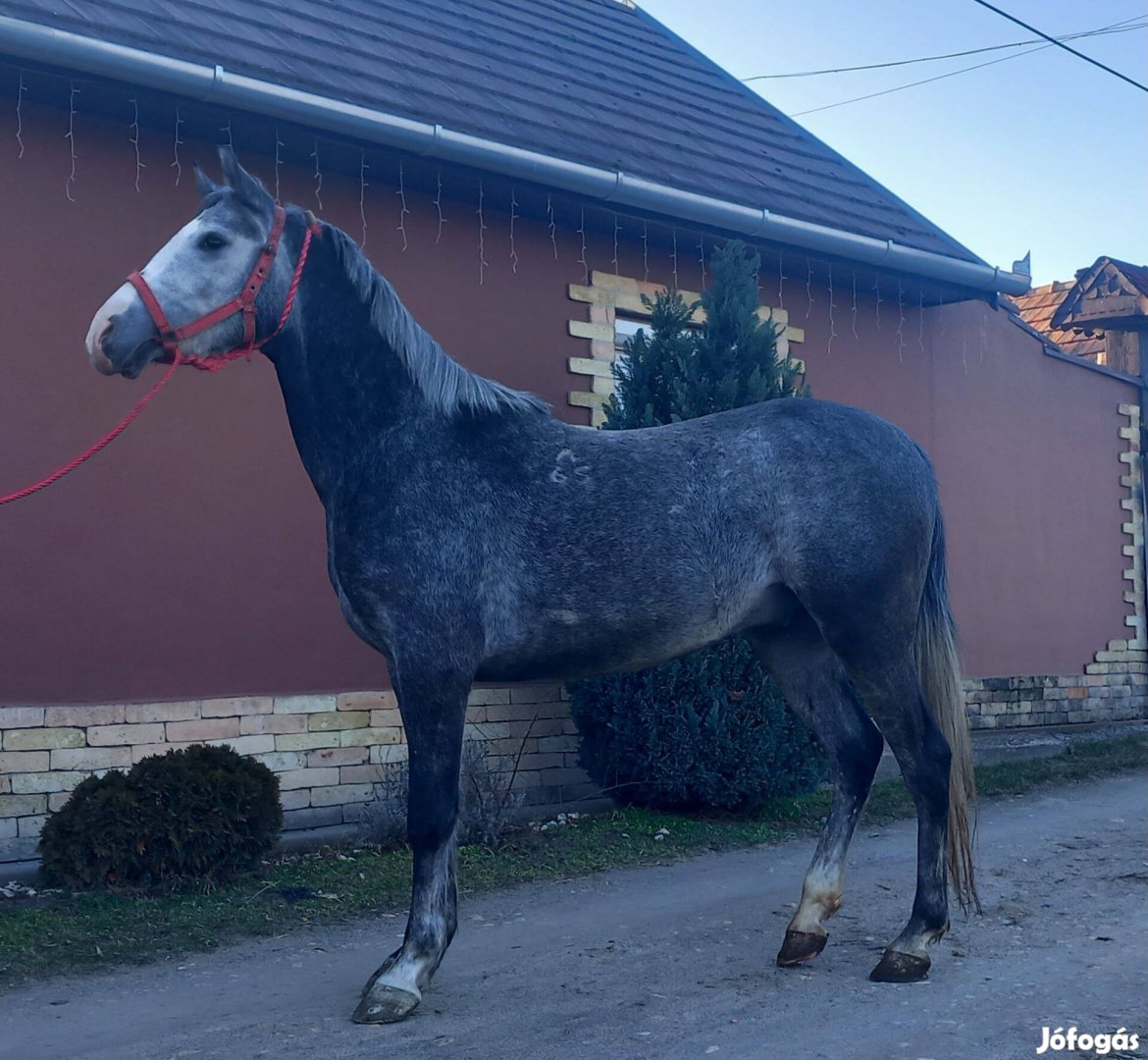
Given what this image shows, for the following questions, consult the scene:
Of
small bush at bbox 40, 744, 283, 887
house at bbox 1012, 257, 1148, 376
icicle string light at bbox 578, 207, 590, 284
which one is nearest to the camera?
small bush at bbox 40, 744, 283, 887

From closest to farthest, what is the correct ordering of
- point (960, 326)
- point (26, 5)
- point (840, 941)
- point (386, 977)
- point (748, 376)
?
point (386, 977), point (840, 941), point (26, 5), point (748, 376), point (960, 326)

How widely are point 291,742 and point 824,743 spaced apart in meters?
3.32

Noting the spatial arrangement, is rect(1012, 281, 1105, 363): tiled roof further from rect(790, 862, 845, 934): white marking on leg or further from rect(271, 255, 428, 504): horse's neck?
rect(271, 255, 428, 504): horse's neck

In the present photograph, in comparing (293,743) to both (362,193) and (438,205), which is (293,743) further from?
(438,205)

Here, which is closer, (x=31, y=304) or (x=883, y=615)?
(x=883, y=615)

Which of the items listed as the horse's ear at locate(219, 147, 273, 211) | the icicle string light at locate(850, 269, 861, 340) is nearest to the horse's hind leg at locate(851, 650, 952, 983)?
the horse's ear at locate(219, 147, 273, 211)

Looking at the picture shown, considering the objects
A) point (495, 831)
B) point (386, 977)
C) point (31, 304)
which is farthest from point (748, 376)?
point (386, 977)

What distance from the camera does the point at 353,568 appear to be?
393cm

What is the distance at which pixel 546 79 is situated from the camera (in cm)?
941

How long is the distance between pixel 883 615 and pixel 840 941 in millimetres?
1333

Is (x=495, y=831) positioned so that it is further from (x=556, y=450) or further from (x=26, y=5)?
(x=26, y=5)

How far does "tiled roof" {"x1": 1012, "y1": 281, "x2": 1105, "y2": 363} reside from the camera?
14609mm

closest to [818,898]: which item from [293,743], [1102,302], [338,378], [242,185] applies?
[338,378]

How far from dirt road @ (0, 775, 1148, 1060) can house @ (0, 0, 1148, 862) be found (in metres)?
2.00
